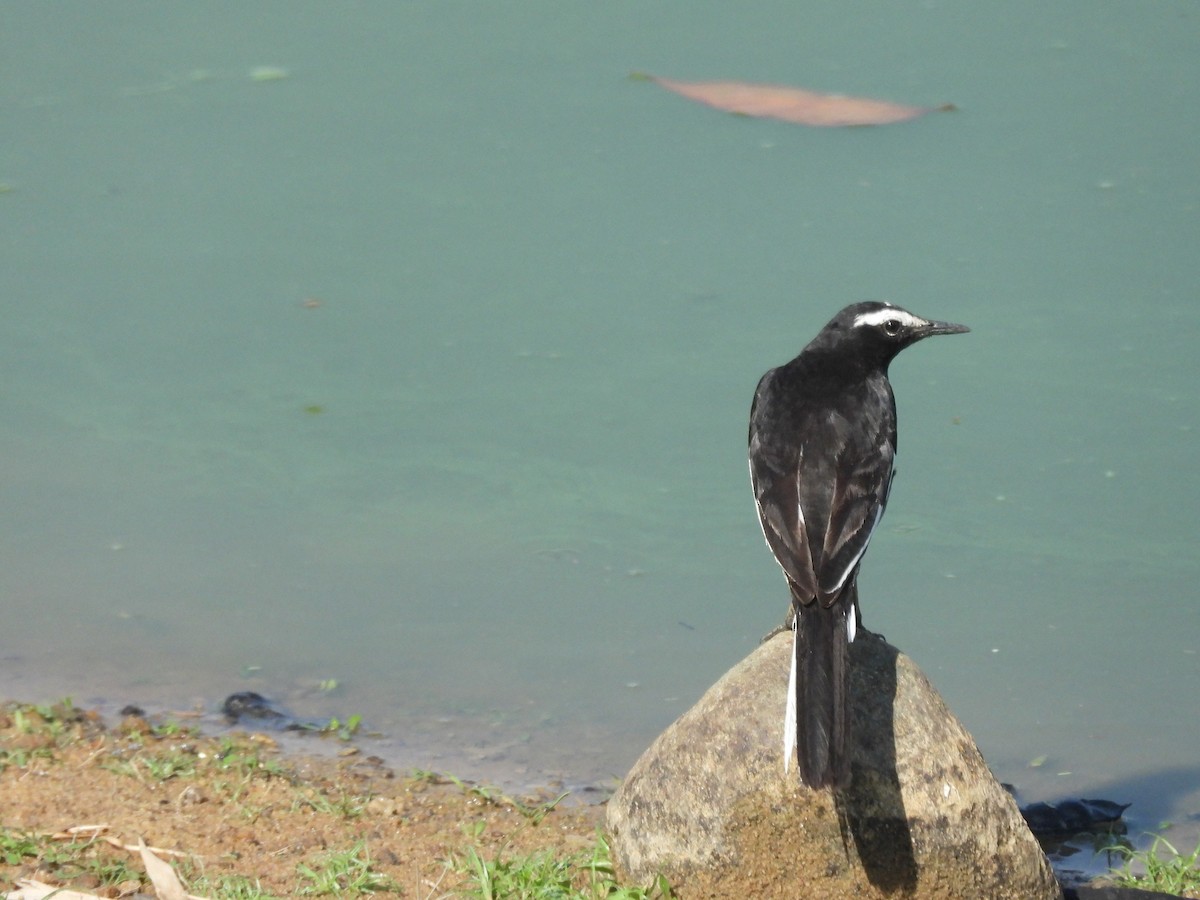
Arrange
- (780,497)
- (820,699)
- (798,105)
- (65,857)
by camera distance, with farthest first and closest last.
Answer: (798,105) → (780,497) → (65,857) → (820,699)

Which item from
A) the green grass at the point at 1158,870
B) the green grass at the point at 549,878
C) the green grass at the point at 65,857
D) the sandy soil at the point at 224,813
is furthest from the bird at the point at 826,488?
the green grass at the point at 65,857

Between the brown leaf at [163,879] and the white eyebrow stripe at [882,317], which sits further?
the white eyebrow stripe at [882,317]

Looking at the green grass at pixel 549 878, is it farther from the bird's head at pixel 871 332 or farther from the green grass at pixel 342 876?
the bird's head at pixel 871 332

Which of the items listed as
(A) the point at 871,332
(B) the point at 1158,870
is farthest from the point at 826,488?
(B) the point at 1158,870

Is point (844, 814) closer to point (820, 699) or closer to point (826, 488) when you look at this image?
point (820, 699)

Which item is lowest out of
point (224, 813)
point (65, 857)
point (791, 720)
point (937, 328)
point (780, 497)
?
point (224, 813)

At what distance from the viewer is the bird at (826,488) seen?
364 centimetres

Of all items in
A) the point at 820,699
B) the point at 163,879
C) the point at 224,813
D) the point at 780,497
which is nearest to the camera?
the point at 820,699

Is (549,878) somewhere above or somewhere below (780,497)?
below

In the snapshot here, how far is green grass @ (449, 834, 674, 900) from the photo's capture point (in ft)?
13.0

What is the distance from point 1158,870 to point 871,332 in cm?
177

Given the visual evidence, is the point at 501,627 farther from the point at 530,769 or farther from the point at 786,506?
the point at 786,506

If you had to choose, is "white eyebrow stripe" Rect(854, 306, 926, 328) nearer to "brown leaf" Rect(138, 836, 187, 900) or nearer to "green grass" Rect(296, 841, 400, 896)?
"green grass" Rect(296, 841, 400, 896)

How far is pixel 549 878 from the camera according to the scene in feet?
13.3
